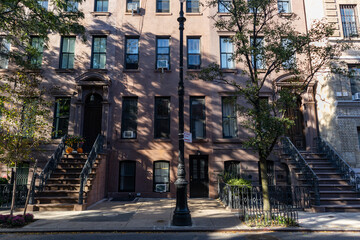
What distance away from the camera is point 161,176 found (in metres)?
13.7

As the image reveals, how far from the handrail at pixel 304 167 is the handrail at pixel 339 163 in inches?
79.4

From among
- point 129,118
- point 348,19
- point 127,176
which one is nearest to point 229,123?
point 129,118

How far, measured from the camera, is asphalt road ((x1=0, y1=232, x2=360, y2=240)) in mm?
6906

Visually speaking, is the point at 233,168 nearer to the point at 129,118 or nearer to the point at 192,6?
the point at 129,118

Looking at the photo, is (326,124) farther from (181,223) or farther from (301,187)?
(181,223)

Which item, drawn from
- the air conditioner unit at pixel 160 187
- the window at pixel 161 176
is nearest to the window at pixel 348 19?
the window at pixel 161 176

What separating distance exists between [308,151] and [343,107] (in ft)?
10.3

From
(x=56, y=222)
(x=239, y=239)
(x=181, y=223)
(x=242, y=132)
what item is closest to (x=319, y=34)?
(x=242, y=132)

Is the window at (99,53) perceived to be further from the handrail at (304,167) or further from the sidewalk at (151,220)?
the handrail at (304,167)

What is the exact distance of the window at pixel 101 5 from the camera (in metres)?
15.5

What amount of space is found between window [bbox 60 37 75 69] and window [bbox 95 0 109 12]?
2.61 m

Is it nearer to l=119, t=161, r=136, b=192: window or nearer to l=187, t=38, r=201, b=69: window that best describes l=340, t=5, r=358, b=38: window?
l=187, t=38, r=201, b=69: window

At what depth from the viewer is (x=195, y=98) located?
14.6m

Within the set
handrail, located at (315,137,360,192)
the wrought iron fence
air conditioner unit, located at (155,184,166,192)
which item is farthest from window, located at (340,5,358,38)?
the wrought iron fence
